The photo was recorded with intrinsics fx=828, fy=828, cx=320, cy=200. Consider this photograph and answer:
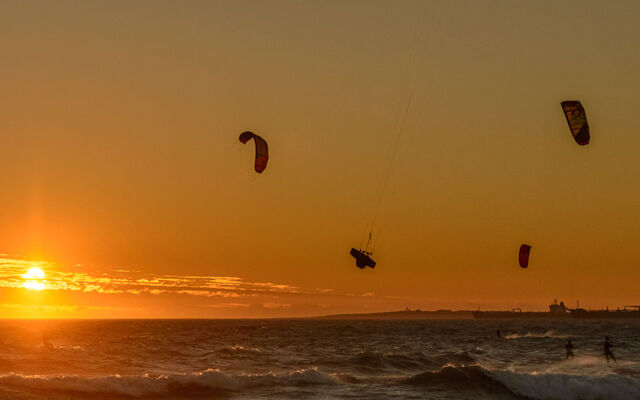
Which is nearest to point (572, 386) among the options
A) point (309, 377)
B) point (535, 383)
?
point (535, 383)

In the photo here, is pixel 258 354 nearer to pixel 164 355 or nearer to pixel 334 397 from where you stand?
pixel 164 355

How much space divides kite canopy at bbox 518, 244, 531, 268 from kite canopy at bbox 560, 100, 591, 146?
11399mm

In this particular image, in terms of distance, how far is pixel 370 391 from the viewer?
33.2 meters

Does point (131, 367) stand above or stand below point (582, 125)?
below

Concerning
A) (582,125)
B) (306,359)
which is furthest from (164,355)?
(582,125)

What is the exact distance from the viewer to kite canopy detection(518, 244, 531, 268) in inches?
1508

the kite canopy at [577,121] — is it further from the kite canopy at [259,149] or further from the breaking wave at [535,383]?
the breaking wave at [535,383]

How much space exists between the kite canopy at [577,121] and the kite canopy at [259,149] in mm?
10810

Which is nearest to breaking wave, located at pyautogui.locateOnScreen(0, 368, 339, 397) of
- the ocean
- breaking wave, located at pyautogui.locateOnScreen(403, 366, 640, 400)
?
the ocean

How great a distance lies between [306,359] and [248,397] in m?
19.9

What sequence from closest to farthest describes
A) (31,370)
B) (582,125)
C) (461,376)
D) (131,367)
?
(582,125) → (461,376) → (31,370) → (131,367)

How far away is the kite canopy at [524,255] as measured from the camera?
38312 millimetres

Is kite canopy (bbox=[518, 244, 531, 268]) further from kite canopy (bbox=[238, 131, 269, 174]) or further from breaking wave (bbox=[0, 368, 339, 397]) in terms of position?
kite canopy (bbox=[238, 131, 269, 174])

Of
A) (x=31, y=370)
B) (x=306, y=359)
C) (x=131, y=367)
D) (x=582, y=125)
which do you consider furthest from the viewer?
(x=306, y=359)
